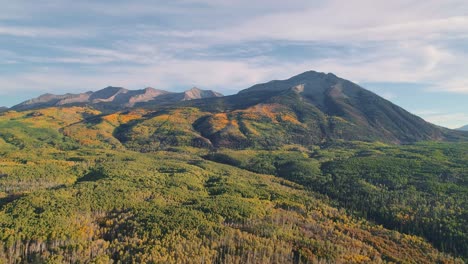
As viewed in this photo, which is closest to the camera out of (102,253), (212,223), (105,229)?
→ (102,253)

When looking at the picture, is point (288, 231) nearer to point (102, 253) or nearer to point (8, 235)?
point (102, 253)

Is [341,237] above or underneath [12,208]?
underneath

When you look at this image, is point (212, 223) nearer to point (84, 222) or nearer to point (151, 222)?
point (151, 222)

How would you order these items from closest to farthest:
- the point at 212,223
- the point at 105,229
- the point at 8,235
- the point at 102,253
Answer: the point at 102,253 < the point at 8,235 < the point at 105,229 < the point at 212,223

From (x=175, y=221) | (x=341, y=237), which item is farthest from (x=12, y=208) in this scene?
(x=341, y=237)

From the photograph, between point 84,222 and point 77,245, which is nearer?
point 77,245

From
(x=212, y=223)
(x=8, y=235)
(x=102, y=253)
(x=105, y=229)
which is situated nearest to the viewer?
(x=102, y=253)

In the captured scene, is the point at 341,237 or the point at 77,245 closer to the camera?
the point at 77,245

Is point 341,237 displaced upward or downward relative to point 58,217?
downward

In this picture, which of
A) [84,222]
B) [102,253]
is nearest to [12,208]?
[84,222]
